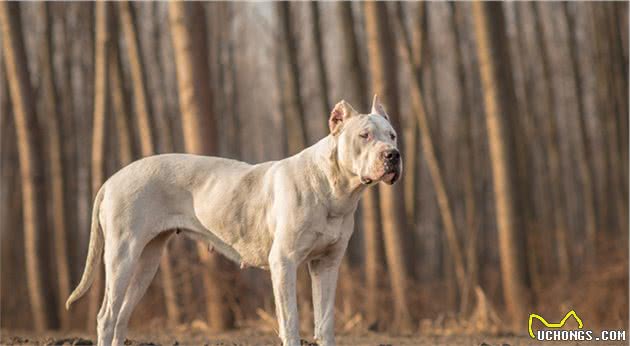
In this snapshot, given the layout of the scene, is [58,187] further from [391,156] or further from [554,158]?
[391,156]

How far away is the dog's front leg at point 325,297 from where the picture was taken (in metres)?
6.57

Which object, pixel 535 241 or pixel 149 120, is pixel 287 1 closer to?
pixel 149 120

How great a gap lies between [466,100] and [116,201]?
16540 mm

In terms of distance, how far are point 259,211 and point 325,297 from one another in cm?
81

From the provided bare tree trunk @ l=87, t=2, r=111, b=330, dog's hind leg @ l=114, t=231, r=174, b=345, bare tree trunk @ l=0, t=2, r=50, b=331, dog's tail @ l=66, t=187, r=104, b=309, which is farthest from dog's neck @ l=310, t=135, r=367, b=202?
bare tree trunk @ l=0, t=2, r=50, b=331

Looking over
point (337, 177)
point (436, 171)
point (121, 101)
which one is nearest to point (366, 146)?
point (337, 177)

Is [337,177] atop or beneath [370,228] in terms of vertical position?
atop

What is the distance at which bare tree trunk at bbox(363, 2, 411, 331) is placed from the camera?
13.6 meters

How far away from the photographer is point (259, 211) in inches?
261

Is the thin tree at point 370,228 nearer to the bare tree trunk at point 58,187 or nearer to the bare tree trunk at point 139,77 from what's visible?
the bare tree trunk at point 139,77

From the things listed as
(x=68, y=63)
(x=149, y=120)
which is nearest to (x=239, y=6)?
(x=68, y=63)

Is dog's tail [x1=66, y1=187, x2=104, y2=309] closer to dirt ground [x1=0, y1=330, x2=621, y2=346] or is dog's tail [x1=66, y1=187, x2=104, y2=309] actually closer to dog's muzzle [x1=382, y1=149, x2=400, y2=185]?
dirt ground [x1=0, y1=330, x2=621, y2=346]

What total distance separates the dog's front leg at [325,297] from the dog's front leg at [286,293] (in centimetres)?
36

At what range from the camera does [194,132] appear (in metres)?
12.0
